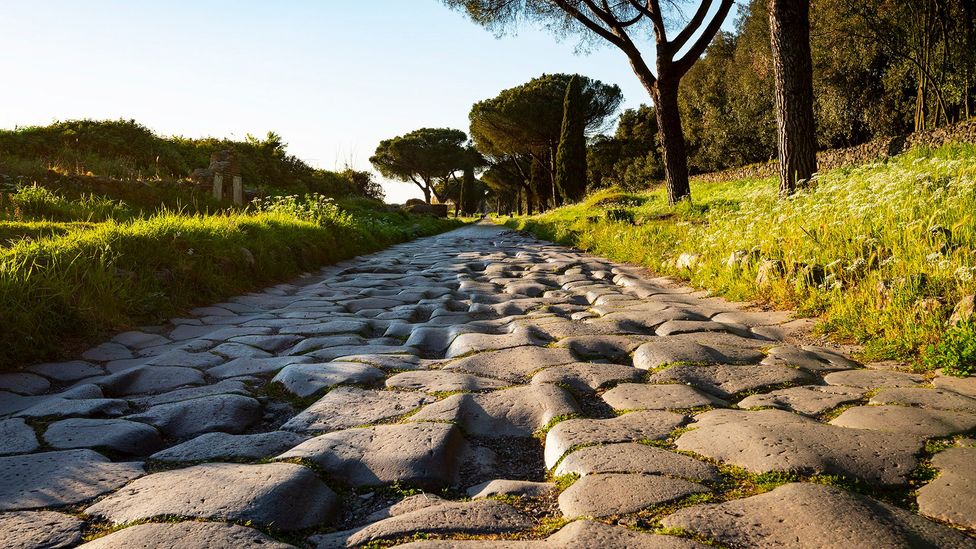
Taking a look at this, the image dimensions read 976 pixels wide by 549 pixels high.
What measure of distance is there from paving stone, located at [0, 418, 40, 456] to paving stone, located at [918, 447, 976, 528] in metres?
2.67

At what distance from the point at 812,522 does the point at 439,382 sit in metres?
1.63

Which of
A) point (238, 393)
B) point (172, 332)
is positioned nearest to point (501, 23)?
point (172, 332)

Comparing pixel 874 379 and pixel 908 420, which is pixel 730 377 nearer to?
pixel 874 379

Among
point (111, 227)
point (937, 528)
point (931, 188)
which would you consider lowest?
point (937, 528)

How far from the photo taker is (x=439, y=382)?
277cm

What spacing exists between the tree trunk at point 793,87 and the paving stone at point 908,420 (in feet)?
18.0

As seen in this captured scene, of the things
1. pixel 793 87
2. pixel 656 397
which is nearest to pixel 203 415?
pixel 656 397

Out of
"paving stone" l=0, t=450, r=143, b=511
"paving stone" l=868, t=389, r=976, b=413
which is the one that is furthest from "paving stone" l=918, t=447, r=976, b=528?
"paving stone" l=0, t=450, r=143, b=511

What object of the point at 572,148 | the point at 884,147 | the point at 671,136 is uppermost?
the point at 572,148

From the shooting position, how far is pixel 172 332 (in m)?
4.28

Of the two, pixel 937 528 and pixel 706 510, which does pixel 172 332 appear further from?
pixel 937 528

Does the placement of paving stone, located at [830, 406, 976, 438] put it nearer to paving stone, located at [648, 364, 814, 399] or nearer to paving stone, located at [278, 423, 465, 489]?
paving stone, located at [648, 364, 814, 399]

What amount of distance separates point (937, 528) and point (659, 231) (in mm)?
7442

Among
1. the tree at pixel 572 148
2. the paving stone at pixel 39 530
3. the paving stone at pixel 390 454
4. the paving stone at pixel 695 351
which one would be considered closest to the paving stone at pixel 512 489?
the paving stone at pixel 390 454
